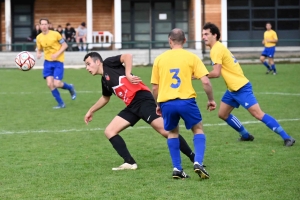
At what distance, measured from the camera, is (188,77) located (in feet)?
26.0

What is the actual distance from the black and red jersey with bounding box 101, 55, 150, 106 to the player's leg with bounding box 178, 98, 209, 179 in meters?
1.14

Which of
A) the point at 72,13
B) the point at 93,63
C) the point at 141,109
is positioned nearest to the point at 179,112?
the point at 141,109

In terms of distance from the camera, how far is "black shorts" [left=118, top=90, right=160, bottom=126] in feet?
28.9

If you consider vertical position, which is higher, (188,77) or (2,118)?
(188,77)

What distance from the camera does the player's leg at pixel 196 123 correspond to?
26.0ft

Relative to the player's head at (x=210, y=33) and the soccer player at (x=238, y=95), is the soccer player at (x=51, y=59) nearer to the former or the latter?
the soccer player at (x=238, y=95)

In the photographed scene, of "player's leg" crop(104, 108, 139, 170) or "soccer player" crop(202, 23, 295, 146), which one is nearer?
"player's leg" crop(104, 108, 139, 170)

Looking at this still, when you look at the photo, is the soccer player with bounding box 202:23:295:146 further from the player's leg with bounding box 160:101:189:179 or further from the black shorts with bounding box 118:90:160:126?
the player's leg with bounding box 160:101:189:179

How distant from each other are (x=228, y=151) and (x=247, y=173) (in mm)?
1810

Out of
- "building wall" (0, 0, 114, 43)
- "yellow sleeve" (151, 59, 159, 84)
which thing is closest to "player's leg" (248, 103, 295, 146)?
"yellow sleeve" (151, 59, 159, 84)

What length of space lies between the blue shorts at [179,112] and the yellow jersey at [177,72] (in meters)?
0.06

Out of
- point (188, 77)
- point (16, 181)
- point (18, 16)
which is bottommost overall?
point (16, 181)

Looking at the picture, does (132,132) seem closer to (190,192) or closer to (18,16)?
(190,192)

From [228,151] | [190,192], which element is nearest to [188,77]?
[190,192]
